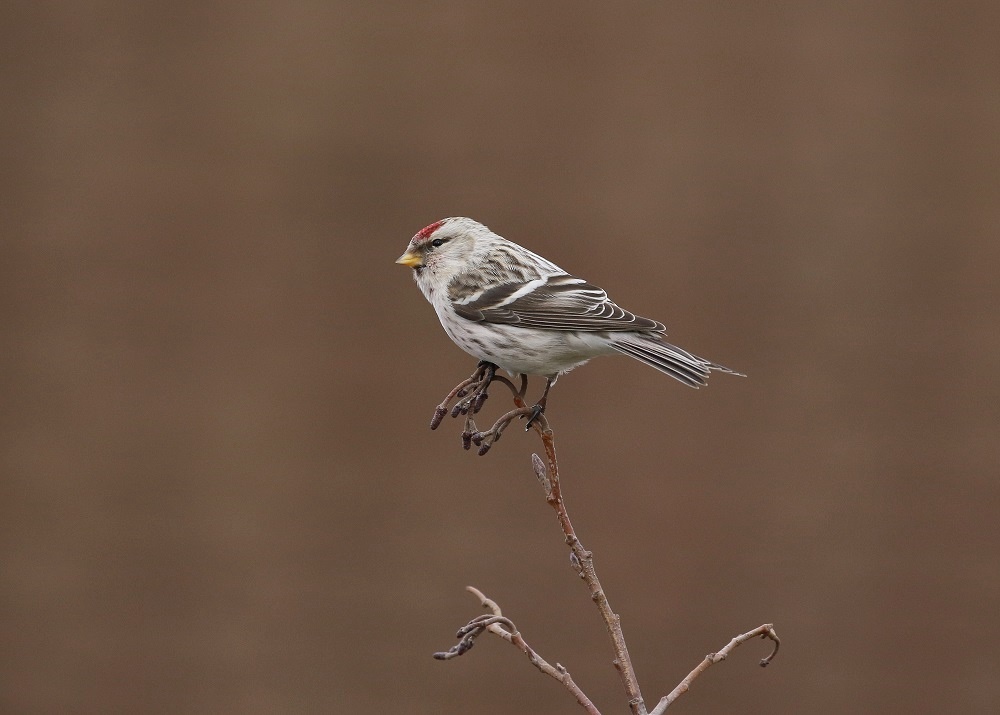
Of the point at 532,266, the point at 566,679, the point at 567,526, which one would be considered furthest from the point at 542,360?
the point at 566,679

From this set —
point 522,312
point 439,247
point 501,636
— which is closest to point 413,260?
point 439,247

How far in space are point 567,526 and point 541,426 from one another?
205mm

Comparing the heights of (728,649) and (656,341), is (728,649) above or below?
below

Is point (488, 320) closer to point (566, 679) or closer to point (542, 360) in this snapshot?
point (542, 360)

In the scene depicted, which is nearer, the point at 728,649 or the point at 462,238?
the point at 728,649

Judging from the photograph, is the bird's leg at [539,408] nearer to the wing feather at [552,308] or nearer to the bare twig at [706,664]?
the wing feather at [552,308]

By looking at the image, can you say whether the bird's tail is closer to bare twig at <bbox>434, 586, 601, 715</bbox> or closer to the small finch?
the small finch

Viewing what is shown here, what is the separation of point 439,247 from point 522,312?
0.40 m

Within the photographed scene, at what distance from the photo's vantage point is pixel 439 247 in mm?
2734

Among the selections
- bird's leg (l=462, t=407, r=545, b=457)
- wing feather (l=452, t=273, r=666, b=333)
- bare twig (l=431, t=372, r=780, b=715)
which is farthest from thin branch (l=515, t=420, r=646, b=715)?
wing feather (l=452, t=273, r=666, b=333)

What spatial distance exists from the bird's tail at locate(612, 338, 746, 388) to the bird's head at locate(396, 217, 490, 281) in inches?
23.0

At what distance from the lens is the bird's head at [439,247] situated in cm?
271

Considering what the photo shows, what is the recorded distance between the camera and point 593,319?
93.4 inches

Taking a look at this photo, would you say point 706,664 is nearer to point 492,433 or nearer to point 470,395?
point 492,433
